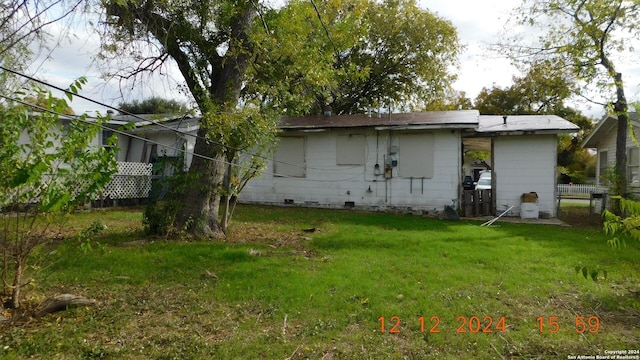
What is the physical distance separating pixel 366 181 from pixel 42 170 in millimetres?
10375

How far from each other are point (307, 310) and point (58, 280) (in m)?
3.30

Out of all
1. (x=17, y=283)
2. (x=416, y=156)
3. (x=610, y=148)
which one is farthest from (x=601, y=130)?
(x=17, y=283)

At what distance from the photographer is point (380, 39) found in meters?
21.2

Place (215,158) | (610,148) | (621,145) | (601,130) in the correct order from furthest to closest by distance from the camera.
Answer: (601,130) → (610,148) → (621,145) → (215,158)

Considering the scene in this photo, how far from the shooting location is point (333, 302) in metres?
4.25

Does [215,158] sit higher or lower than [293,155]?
lower

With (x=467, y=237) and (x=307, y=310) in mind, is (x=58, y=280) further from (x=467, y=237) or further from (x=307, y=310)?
(x=467, y=237)

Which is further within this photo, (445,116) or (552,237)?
(445,116)

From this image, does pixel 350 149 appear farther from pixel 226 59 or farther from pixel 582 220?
pixel 582 220

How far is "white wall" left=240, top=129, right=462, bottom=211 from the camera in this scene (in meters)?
12.0

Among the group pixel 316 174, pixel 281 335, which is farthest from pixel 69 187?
pixel 316 174

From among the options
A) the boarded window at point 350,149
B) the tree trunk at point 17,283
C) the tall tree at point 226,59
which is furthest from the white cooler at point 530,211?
the tree trunk at point 17,283

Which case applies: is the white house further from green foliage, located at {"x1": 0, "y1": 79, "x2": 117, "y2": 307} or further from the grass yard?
green foliage, located at {"x1": 0, "y1": 79, "x2": 117, "y2": 307}

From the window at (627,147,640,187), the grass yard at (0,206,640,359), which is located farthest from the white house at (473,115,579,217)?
the grass yard at (0,206,640,359)
